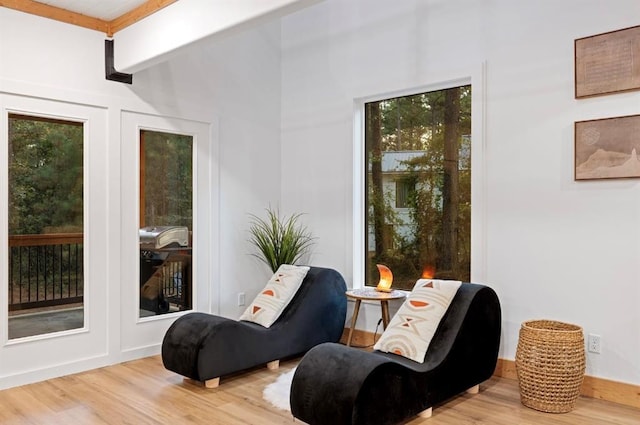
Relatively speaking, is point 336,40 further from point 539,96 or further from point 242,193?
point 539,96

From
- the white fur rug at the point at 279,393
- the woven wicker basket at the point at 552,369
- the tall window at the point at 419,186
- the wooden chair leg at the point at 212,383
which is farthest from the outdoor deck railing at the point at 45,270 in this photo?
the woven wicker basket at the point at 552,369

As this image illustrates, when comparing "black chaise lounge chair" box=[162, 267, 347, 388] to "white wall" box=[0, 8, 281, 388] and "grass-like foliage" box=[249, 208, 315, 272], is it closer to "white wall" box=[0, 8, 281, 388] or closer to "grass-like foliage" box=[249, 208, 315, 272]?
"grass-like foliage" box=[249, 208, 315, 272]

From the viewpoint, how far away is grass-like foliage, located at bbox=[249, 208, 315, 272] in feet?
16.5

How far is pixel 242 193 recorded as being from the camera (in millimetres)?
5180

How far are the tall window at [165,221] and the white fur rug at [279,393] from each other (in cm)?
139

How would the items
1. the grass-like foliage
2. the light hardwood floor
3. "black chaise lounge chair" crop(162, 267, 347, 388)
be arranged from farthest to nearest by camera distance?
the grass-like foliage < "black chaise lounge chair" crop(162, 267, 347, 388) < the light hardwood floor

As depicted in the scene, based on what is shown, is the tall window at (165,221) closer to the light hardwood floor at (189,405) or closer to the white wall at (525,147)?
the light hardwood floor at (189,405)

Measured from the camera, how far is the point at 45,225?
3.91 metres

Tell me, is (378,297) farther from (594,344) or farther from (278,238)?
(594,344)

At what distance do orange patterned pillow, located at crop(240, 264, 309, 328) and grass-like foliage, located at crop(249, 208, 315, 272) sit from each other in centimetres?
60

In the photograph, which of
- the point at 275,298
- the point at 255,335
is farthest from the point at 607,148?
the point at 255,335

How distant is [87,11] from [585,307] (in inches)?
164

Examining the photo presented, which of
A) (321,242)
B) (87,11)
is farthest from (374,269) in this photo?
(87,11)

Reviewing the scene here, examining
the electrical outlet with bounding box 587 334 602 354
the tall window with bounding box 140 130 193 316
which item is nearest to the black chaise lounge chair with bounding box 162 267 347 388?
the tall window with bounding box 140 130 193 316
